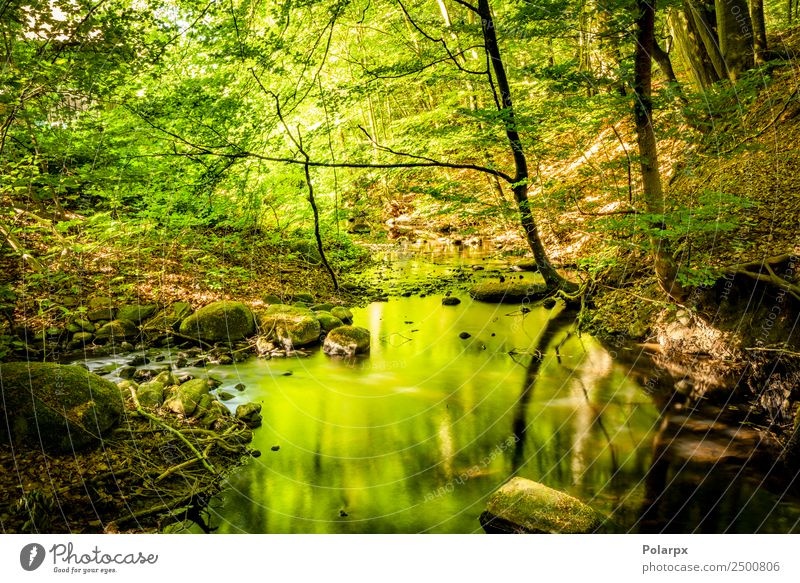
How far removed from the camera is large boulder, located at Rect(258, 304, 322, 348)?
25.9 feet

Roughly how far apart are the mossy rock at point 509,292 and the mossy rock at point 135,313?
20.6 ft

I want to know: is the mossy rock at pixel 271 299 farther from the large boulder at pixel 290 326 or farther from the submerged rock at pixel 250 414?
the submerged rock at pixel 250 414

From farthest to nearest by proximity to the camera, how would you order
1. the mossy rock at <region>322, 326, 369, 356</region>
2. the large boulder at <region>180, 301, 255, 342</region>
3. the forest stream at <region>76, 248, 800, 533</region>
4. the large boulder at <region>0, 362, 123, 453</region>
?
the large boulder at <region>180, 301, 255, 342</region> → the mossy rock at <region>322, 326, 369, 356</region> → the forest stream at <region>76, 248, 800, 533</region> → the large boulder at <region>0, 362, 123, 453</region>

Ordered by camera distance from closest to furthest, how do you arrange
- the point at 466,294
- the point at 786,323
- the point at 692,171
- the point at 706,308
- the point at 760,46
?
the point at 786,323 → the point at 706,308 → the point at 760,46 → the point at 692,171 → the point at 466,294

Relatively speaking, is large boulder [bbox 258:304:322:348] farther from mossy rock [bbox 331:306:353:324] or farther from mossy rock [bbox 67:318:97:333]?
mossy rock [bbox 67:318:97:333]

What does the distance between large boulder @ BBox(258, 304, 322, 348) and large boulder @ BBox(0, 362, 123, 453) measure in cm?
365

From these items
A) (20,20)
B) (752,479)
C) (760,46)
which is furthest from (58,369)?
(760,46)

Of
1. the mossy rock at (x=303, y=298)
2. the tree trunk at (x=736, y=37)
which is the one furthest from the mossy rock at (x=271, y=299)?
the tree trunk at (x=736, y=37)

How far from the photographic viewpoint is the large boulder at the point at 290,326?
790cm

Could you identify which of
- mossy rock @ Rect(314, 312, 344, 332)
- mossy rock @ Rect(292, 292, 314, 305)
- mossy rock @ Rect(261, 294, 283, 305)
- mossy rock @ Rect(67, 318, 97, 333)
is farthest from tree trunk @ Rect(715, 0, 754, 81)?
mossy rock @ Rect(67, 318, 97, 333)

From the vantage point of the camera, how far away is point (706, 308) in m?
5.85
